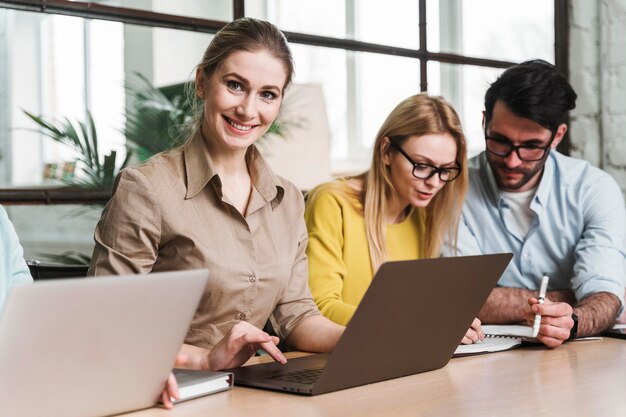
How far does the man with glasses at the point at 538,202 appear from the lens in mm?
2426

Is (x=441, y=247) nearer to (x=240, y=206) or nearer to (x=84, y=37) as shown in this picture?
(x=240, y=206)

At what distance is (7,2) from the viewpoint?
2199 millimetres

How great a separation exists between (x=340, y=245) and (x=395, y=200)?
0.22 metres

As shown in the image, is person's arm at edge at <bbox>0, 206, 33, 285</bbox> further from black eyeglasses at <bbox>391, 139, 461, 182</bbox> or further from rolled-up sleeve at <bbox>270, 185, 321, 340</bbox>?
black eyeglasses at <bbox>391, 139, 461, 182</bbox>

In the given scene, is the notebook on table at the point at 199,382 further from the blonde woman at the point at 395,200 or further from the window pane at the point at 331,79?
the window pane at the point at 331,79

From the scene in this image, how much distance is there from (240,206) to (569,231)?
43.3 inches

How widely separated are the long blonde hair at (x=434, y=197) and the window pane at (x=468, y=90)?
3.17 feet

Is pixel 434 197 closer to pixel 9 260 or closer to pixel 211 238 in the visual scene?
pixel 211 238

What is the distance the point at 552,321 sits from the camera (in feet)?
6.26

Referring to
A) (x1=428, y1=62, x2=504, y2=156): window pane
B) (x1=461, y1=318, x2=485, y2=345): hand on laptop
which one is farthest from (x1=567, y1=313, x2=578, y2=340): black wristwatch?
(x1=428, y1=62, x2=504, y2=156): window pane

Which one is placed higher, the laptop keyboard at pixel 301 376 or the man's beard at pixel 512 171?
the man's beard at pixel 512 171

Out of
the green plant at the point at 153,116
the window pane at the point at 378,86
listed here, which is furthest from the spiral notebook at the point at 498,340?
the window pane at the point at 378,86

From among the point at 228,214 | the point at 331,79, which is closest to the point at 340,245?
the point at 228,214

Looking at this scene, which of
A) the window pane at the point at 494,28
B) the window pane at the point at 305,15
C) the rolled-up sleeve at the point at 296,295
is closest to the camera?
the rolled-up sleeve at the point at 296,295
